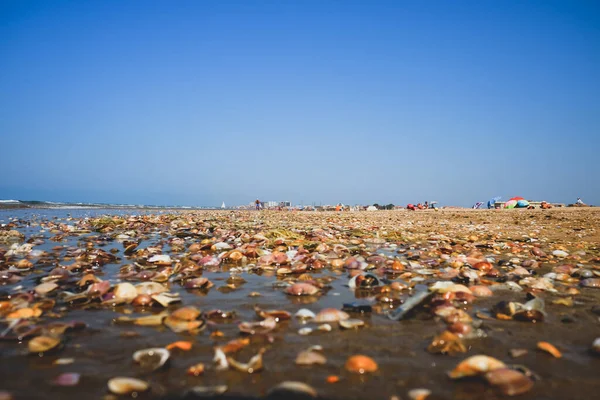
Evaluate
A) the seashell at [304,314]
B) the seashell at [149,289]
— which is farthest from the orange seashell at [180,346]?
the seashell at [149,289]

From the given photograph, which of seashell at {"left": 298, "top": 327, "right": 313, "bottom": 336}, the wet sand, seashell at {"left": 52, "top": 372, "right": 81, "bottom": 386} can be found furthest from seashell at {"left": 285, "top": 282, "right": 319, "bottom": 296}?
seashell at {"left": 52, "top": 372, "right": 81, "bottom": 386}

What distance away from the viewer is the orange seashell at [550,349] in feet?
6.99

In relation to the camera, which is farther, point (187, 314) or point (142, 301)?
point (142, 301)

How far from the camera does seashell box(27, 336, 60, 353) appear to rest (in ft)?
6.84

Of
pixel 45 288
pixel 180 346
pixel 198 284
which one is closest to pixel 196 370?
pixel 180 346

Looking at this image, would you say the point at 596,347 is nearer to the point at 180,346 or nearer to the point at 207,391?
the point at 207,391

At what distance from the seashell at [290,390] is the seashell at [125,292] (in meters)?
2.07

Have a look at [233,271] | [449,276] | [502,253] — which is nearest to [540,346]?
[449,276]

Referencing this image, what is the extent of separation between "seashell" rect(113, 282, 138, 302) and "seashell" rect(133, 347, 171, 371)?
1.25 metres

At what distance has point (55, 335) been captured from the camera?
2287 millimetres

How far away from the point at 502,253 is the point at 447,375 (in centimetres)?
540

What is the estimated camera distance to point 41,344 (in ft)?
6.92

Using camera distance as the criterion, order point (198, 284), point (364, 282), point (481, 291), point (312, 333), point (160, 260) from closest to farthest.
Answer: point (312, 333) → point (481, 291) → point (198, 284) → point (364, 282) → point (160, 260)

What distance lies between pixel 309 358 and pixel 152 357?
887 mm
